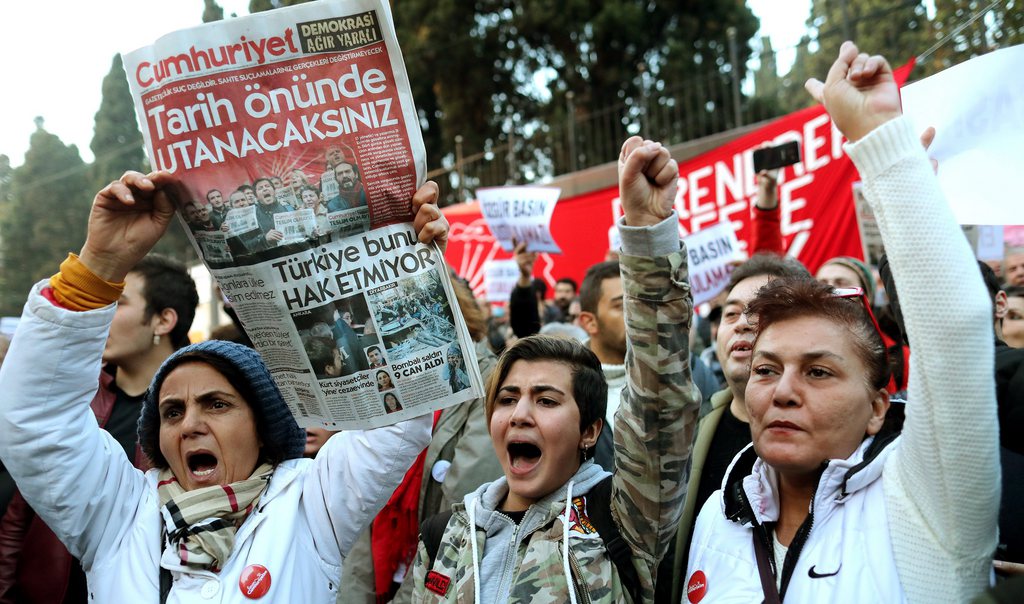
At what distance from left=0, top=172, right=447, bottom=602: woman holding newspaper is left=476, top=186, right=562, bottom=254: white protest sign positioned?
4.22 meters

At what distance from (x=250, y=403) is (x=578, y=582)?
1024 mm

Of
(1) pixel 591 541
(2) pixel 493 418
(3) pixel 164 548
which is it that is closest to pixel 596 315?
(2) pixel 493 418

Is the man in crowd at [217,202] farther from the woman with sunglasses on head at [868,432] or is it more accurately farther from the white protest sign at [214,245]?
the woman with sunglasses on head at [868,432]

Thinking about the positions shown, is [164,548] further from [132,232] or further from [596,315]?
[596,315]

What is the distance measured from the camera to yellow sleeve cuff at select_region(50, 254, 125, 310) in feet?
6.77

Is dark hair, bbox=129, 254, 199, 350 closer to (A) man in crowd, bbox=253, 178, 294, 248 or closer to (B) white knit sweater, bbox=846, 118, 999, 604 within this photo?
(A) man in crowd, bbox=253, 178, 294, 248

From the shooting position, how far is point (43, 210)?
826 inches

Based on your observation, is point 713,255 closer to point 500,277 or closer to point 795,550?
point 500,277

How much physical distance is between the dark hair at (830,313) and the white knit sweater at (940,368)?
0.35 meters

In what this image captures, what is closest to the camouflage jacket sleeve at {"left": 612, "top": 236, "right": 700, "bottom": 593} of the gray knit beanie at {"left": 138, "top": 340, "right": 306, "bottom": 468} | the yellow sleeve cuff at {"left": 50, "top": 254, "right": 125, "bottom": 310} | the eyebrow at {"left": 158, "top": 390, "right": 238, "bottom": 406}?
the gray knit beanie at {"left": 138, "top": 340, "right": 306, "bottom": 468}

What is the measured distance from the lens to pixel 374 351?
6.65 feet

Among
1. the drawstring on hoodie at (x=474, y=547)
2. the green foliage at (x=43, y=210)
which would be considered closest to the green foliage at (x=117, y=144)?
the green foliage at (x=43, y=210)

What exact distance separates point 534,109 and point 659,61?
262 centimetres

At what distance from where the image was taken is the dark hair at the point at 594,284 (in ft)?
12.9
